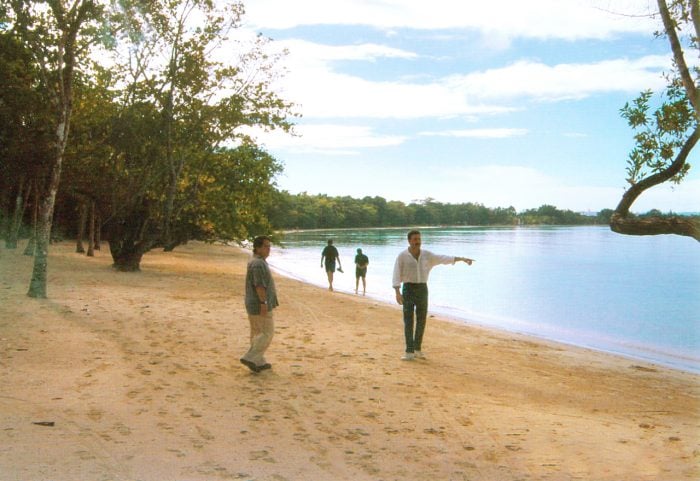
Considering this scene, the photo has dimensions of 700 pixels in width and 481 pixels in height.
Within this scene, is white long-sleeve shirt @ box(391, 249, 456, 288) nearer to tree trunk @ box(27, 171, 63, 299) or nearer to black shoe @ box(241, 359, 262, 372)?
black shoe @ box(241, 359, 262, 372)

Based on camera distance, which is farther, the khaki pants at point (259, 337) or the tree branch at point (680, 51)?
the khaki pants at point (259, 337)

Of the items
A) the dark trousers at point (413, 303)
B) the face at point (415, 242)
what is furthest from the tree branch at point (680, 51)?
the dark trousers at point (413, 303)

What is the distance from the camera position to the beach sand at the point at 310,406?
4.99 metres

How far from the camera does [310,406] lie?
22.1 ft

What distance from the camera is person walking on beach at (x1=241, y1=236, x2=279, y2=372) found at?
7734 millimetres

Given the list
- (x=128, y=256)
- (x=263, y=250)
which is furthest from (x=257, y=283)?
(x=128, y=256)

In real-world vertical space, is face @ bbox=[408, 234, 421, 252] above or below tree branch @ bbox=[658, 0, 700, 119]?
below

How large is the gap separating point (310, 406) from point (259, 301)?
5.47ft

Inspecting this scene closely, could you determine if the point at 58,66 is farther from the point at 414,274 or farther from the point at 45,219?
the point at 414,274

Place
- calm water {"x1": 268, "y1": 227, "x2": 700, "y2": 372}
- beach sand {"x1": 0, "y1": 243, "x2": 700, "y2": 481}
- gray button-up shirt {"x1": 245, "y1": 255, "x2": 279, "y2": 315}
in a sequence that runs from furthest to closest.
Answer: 1. calm water {"x1": 268, "y1": 227, "x2": 700, "y2": 372}
2. gray button-up shirt {"x1": 245, "y1": 255, "x2": 279, "y2": 315}
3. beach sand {"x1": 0, "y1": 243, "x2": 700, "y2": 481}

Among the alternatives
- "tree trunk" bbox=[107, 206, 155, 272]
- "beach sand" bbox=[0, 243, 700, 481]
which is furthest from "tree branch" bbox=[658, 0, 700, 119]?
"tree trunk" bbox=[107, 206, 155, 272]

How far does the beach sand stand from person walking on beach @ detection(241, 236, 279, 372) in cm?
26

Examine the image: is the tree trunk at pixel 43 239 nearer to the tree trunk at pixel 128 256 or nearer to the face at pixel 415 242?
the face at pixel 415 242

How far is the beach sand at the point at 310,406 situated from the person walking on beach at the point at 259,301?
10.2 inches
